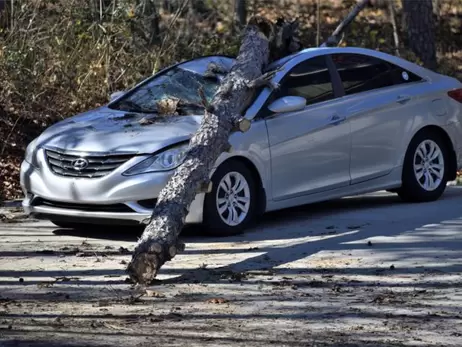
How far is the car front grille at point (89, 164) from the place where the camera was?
10438mm

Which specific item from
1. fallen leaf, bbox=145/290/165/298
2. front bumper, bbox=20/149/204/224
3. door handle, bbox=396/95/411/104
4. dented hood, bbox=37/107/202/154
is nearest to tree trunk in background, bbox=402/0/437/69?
door handle, bbox=396/95/411/104

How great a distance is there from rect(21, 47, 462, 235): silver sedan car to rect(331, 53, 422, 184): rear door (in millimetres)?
13

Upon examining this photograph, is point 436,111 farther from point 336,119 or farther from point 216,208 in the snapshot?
point 216,208

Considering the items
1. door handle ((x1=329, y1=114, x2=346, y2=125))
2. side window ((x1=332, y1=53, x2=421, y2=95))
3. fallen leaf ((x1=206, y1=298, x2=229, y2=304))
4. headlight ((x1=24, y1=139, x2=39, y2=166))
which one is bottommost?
fallen leaf ((x1=206, y1=298, x2=229, y2=304))

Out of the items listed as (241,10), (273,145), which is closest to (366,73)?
(273,145)

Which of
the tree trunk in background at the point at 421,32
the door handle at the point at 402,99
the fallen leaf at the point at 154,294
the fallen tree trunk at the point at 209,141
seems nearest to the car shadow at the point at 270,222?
the fallen tree trunk at the point at 209,141

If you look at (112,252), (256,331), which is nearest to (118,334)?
(256,331)

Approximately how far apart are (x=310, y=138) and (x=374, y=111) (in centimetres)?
98

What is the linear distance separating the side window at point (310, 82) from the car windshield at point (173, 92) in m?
0.75

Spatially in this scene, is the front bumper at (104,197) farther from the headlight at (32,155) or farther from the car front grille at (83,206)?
the headlight at (32,155)

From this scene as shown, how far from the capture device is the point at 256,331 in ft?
24.1

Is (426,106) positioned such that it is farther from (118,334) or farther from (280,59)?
(118,334)

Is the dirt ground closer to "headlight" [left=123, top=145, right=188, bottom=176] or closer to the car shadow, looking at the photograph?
the car shadow

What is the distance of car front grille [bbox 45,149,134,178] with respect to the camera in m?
10.4
